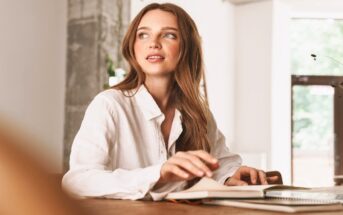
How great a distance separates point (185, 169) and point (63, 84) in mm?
3912

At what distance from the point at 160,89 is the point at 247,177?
33cm

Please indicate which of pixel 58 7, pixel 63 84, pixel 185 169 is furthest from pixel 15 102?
pixel 185 169

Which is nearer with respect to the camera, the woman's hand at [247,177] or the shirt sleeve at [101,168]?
the shirt sleeve at [101,168]

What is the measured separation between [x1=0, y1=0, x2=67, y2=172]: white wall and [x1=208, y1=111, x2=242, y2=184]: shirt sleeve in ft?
7.91

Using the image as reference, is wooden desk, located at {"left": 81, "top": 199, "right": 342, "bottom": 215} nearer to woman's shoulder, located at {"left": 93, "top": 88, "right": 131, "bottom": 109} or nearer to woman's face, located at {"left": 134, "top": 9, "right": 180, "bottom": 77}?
woman's shoulder, located at {"left": 93, "top": 88, "right": 131, "bottom": 109}

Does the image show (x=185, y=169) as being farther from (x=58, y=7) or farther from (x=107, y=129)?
(x=58, y=7)

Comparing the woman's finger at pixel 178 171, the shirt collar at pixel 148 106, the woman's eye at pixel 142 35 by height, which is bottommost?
the woman's finger at pixel 178 171

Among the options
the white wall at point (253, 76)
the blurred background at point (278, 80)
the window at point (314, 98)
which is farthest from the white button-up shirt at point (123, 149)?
the window at point (314, 98)

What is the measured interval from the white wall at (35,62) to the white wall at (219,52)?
182 centimetres

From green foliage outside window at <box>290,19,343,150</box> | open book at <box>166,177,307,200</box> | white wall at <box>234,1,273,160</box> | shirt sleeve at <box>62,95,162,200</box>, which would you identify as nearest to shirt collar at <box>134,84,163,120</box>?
shirt sleeve at <box>62,95,162,200</box>

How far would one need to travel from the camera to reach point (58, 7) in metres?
4.75

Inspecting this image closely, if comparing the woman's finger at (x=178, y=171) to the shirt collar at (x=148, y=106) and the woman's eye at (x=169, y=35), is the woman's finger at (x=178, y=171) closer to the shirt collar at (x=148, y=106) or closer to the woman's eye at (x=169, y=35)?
the shirt collar at (x=148, y=106)

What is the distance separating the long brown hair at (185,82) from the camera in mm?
1552

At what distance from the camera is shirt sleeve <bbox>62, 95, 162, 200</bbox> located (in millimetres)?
1107
